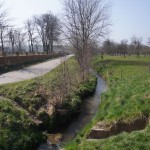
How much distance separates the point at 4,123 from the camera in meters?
12.2

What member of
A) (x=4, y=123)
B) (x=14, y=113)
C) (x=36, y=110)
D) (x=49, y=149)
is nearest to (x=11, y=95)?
(x=36, y=110)

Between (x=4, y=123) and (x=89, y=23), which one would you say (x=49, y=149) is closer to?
(x=4, y=123)

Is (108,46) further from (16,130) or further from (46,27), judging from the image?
(16,130)

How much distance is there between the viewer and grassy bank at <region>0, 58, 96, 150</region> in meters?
11.7

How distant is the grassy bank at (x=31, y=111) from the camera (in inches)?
460

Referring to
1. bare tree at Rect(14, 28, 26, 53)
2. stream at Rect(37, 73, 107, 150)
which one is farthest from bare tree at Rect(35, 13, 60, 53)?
stream at Rect(37, 73, 107, 150)

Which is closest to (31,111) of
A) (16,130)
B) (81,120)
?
(81,120)

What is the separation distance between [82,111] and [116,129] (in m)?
6.49

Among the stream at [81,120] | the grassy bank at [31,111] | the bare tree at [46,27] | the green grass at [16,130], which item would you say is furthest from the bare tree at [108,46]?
the green grass at [16,130]

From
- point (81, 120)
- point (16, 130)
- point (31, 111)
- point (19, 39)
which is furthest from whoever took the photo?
point (19, 39)

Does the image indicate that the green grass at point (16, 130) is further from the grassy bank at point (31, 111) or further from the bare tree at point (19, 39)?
the bare tree at point (19, 39)

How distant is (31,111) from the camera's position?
1497 centimetres

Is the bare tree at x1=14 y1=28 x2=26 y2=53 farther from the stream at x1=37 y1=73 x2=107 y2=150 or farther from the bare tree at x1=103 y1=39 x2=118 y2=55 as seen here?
the stream at x1=37 y1=73 x2=107 y2=150

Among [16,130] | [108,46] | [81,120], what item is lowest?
[81,120]
